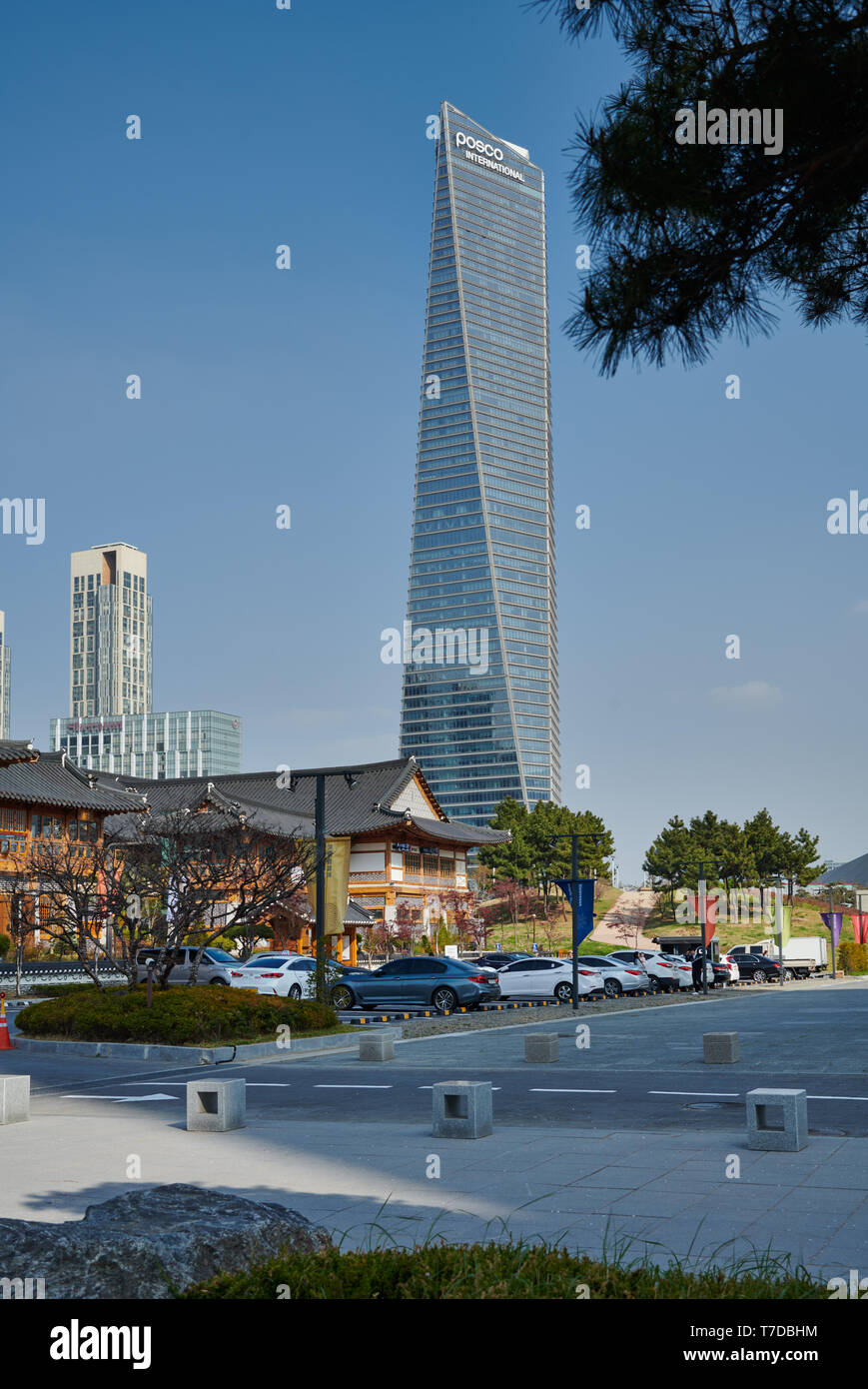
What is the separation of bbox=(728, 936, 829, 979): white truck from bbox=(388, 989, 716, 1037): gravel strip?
26.9 m

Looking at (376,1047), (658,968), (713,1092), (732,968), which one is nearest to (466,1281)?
(713,1092)

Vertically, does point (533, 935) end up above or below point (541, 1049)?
below

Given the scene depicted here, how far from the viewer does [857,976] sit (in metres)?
65.5

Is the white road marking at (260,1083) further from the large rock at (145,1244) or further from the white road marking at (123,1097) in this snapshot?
the large rock at (145,1244)

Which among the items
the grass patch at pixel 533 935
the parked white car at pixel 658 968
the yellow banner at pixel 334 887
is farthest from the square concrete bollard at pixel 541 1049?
the grass patch at pixel 533 935

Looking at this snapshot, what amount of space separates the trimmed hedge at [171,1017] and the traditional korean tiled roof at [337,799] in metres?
36.3

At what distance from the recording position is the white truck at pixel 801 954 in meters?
65.1

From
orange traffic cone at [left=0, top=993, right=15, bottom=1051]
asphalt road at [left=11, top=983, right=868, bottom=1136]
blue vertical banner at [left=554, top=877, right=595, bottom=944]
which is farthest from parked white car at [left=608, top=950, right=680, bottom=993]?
orange traffic cone at [left=0, top=993, right=15, bottom=1051]

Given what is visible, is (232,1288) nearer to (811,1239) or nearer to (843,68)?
(811,1239)

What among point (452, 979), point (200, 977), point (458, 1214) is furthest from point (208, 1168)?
point (200, 977)

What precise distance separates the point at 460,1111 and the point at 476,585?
16876 cm

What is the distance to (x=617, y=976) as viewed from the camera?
144 feet

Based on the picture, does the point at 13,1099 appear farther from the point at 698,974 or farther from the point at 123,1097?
the point at 698,974

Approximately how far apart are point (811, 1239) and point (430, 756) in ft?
585
